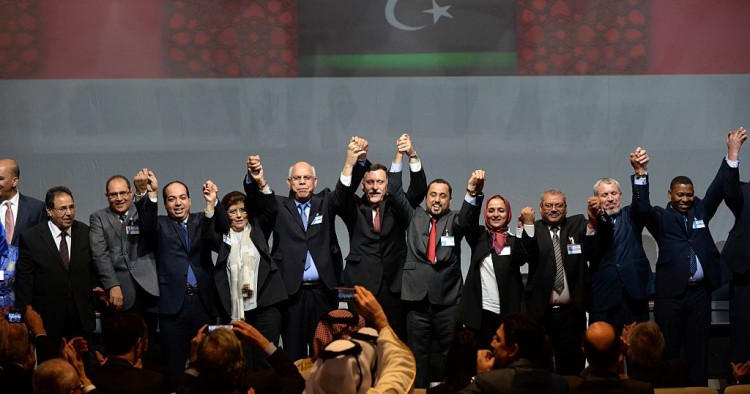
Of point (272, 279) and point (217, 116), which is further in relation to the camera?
point (217, 116)

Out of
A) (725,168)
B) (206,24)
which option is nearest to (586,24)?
(725,168)

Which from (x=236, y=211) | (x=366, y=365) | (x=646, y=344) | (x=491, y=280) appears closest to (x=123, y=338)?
(x=366, y=365)

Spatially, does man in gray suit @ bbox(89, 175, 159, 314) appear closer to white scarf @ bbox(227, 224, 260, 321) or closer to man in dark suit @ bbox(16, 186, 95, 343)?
man in dark suit @ bbox(16, 186, 95, 343)

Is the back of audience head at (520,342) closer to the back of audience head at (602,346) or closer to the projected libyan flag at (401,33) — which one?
the back of audience head at (602,346)

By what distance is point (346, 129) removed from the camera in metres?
7.70

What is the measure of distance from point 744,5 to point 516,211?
7.41 ft

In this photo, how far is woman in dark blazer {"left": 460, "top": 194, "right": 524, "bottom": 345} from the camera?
5.81 metres

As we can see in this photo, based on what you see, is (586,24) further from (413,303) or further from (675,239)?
(413,303)

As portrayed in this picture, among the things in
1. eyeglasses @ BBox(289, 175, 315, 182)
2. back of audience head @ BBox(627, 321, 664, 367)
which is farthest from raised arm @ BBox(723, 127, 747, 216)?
eyeglasses @ BBox(289, 175, 315, 182)

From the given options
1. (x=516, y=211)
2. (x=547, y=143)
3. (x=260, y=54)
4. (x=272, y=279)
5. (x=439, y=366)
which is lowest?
(x=439, y=366)

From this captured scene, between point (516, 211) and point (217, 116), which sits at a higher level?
point (217, 116)

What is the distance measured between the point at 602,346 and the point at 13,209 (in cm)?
394

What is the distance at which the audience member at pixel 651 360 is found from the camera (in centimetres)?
398

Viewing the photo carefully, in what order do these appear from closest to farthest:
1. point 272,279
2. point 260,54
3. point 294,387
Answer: point 294,387
point 272,279
point 260,54
